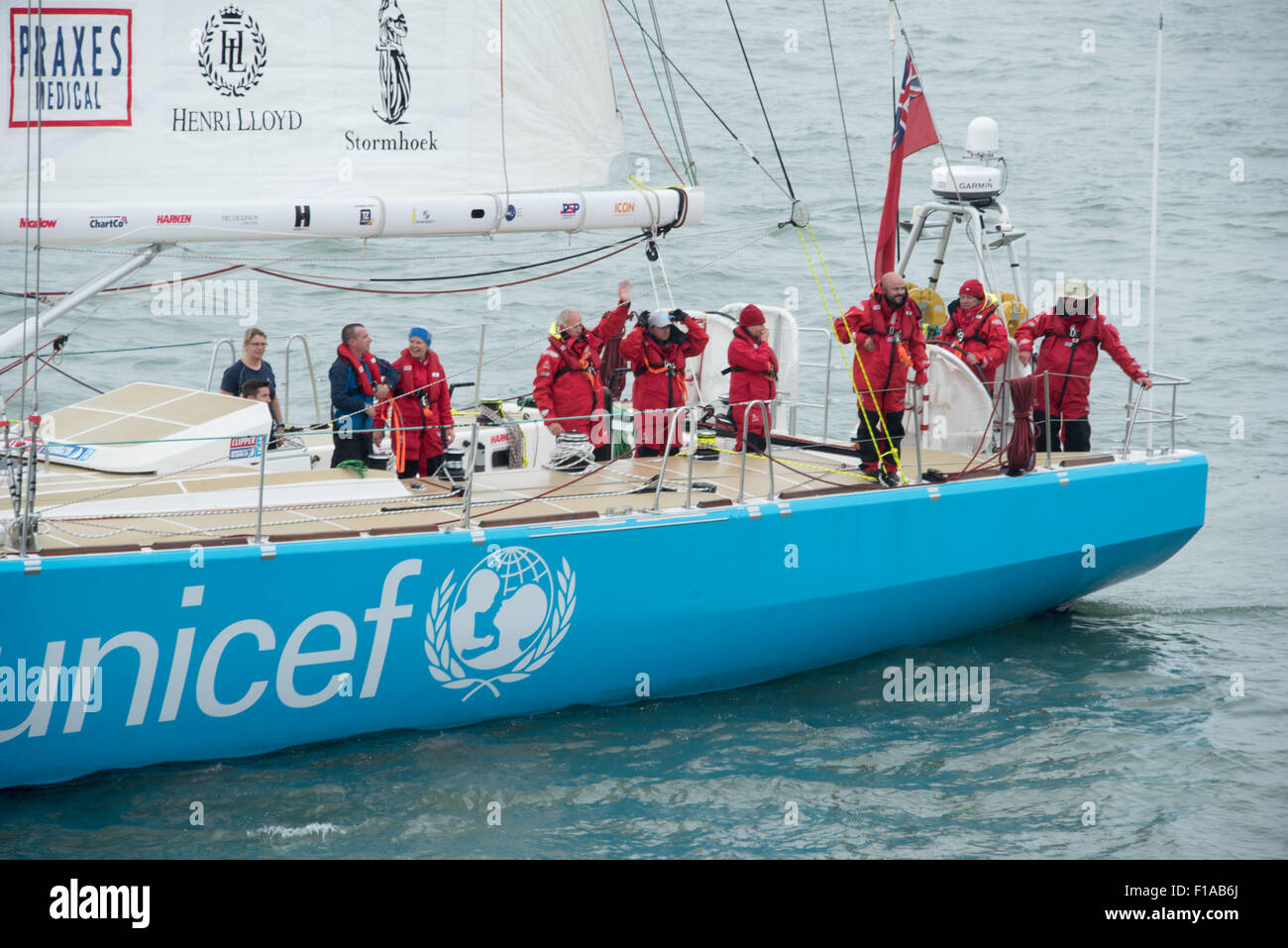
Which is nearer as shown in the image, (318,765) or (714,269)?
(318,765)

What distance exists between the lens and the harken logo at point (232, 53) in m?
7.82

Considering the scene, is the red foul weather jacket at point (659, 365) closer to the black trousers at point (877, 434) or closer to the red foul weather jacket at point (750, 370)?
the red foul weather jacket at point (750, 370)

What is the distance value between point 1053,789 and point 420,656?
3.80 metres

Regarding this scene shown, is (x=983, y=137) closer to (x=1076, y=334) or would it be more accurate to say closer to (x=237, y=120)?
(x=1076, y=334)

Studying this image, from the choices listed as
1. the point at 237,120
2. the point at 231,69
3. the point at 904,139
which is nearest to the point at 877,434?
the point at 904,139

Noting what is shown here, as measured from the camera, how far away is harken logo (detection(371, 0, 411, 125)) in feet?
27.5

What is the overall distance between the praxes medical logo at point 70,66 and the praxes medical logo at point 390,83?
1.32 m

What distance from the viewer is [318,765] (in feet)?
26.1

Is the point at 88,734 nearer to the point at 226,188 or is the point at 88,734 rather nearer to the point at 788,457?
the point at 226,188

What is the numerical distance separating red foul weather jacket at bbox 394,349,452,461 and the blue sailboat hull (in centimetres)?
140

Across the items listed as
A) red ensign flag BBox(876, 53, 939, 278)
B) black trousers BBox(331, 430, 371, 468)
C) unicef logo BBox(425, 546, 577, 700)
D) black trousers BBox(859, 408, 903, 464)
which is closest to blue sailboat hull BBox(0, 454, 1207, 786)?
unicef logo BBox(425, 546, 577, 700)

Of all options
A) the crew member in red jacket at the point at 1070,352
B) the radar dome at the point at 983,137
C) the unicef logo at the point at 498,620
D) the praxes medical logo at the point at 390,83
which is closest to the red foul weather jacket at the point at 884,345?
the crew member in red jacket at the point at 1070,352
